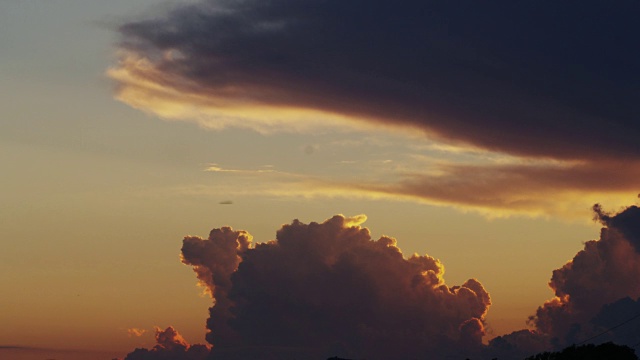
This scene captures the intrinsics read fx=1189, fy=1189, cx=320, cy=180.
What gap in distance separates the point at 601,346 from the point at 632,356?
6188 millimetres

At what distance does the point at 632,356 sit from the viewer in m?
191

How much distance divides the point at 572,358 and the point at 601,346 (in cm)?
609

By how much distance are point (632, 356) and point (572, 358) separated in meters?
11.7

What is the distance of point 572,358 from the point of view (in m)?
200

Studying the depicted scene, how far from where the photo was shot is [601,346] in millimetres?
195625
